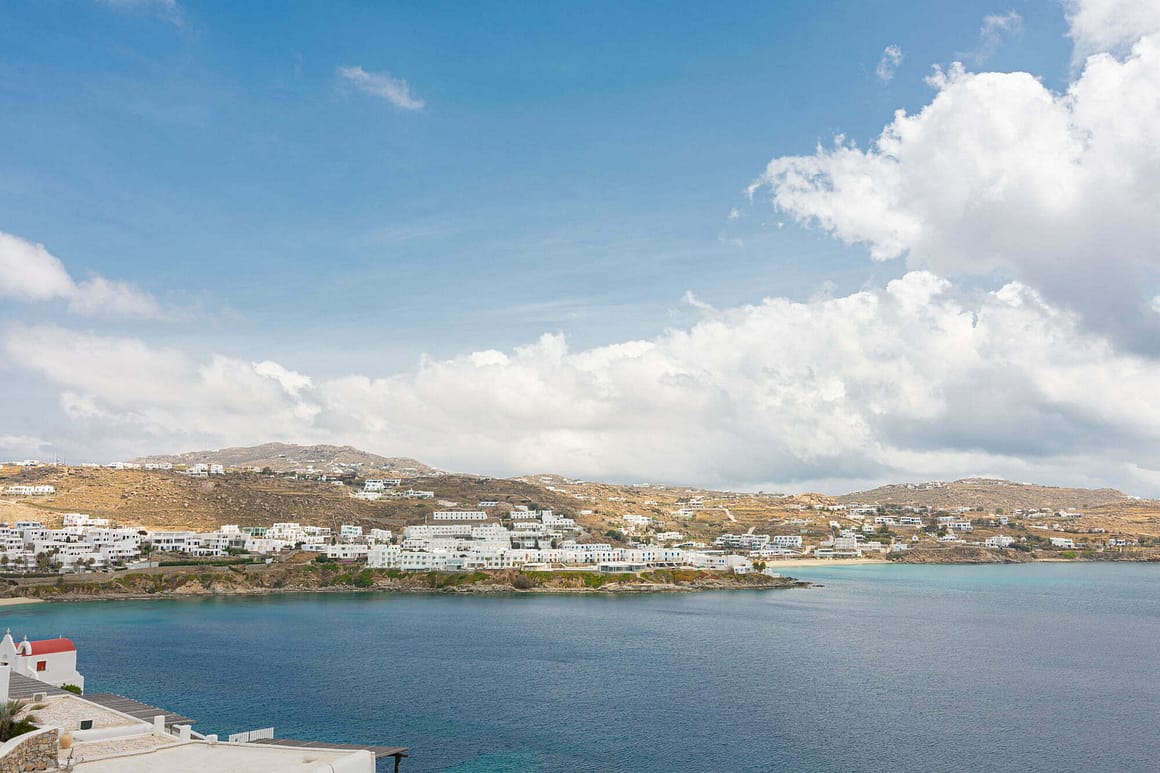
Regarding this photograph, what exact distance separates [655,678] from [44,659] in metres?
34.9

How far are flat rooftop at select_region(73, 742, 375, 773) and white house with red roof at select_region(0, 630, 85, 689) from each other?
13.8 m

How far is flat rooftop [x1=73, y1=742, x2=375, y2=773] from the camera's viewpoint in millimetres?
23562

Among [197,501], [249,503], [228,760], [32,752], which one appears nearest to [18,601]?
[197,501]

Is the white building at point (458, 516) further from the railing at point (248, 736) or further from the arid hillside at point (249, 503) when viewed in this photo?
the railing at point (248, 736)

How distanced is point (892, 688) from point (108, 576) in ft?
315

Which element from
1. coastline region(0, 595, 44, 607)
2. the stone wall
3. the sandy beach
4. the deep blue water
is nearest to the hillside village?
the sandy beach

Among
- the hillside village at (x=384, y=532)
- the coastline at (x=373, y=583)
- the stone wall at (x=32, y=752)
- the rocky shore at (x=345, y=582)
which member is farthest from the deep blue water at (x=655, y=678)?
the hillside village at (x=384, y=532)

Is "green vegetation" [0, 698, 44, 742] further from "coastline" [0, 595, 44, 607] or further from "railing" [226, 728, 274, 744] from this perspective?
"coastline" [0, 595, 44, 607]

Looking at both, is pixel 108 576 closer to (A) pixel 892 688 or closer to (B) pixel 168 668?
(B) pixel 168 668

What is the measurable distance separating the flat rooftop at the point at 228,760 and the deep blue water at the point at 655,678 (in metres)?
9.15

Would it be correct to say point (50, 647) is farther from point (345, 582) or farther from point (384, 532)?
point (384, 532)

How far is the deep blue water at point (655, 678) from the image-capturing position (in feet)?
122

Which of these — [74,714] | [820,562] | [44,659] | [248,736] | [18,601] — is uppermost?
[44,659]

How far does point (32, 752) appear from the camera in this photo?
19.9 metres
